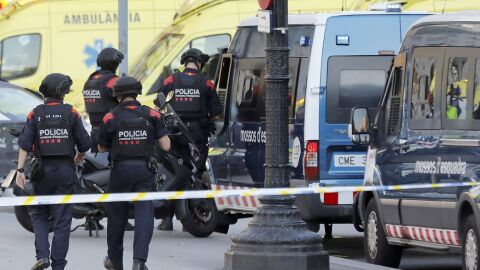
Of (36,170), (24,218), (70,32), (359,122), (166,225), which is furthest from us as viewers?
(70,32)

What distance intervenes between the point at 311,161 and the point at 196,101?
1.59 metres

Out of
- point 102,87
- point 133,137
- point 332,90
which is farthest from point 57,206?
point 332,90

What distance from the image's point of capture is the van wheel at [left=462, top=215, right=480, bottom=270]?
37.0 ft

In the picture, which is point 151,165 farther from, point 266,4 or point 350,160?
point 350,160

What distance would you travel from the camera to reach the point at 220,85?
1684cm

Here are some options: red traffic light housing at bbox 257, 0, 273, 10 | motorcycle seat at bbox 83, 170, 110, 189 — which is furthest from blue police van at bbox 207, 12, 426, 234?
red traffic light housing at bbox 257, 0, 273, 10

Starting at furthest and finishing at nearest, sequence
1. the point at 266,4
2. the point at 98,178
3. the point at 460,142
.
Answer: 1. the point at 98,178
2. the point at 266,4
3. the point at 460,142

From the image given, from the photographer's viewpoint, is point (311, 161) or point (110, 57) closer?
point (311, 161)

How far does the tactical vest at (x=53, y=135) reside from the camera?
11812 mm

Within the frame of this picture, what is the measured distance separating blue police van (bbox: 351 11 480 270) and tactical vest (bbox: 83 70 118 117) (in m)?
2.79

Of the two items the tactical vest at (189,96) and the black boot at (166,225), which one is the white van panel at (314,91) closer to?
the tactical vest at (189,96)

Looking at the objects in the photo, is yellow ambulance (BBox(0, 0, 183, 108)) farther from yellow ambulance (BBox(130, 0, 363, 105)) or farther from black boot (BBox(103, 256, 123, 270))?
black boot (BBox(103, 256, 123, 270))

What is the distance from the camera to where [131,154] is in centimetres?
1184

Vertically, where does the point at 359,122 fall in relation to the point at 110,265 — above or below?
above
